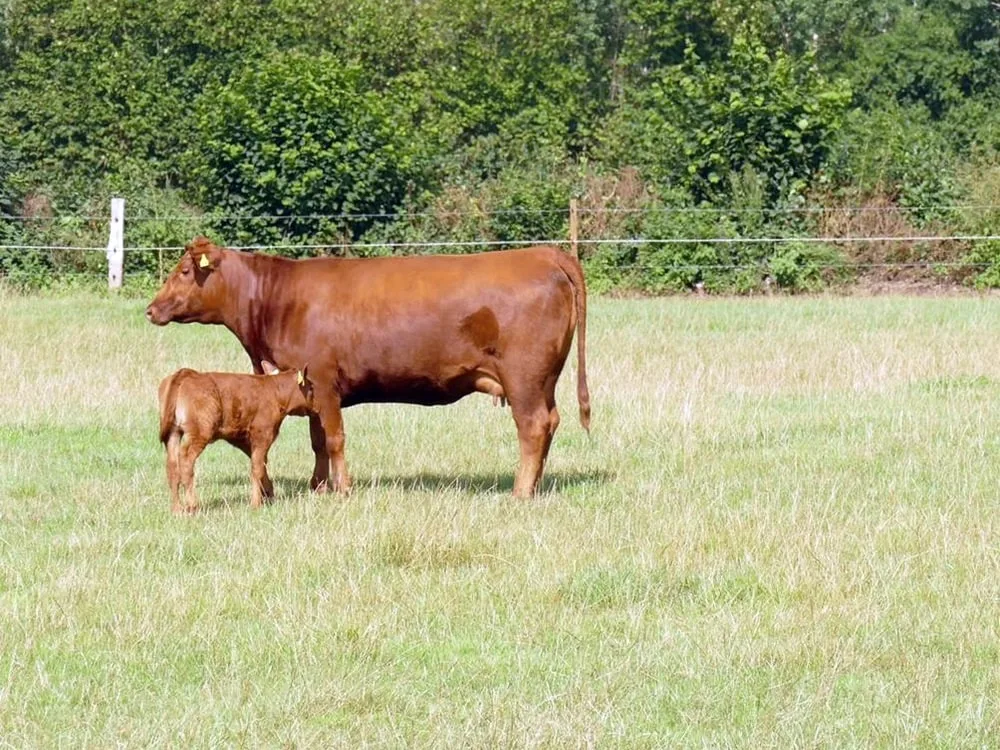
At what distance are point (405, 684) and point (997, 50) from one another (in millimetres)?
29797

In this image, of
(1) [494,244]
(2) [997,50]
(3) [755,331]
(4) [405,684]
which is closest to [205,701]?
(4) [405,684]

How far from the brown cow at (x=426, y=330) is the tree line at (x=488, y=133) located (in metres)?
13.7

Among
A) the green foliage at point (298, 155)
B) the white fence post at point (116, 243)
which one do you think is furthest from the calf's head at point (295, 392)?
the green foliage at point (298, 155)

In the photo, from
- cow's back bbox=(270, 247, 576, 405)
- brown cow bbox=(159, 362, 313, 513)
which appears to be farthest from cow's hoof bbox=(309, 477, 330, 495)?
cow's back bbox=(270, 247, 576, 405)

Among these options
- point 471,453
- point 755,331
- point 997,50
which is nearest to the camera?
point 471,453

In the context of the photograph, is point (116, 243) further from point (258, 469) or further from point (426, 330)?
point (258, 469)

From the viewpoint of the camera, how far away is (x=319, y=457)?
9672 millimetres

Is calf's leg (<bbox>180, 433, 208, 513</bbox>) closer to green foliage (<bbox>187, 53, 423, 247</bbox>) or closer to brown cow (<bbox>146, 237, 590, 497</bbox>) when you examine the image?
brown cow (<bbox>146, 237, 590, 497</bbox>)

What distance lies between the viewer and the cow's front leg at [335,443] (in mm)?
9484

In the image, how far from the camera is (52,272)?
77.6 feet

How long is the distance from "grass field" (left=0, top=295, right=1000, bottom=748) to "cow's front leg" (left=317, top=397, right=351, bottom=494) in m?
0.19

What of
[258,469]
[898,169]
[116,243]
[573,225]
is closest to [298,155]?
[116,243]

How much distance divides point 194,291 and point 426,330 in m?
1.49

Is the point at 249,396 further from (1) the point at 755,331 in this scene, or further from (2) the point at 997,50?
(2) the point at 997,50
